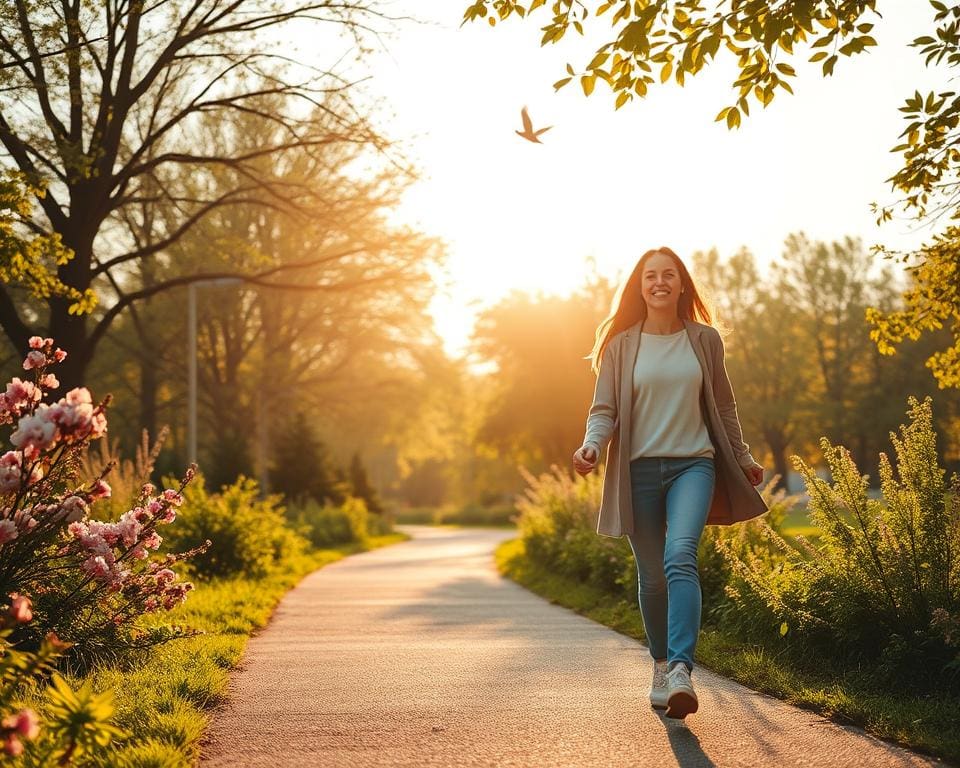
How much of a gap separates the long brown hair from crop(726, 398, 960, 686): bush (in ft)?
3.61

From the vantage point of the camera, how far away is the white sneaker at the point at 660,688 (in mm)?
4816

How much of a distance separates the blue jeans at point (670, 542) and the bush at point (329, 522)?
19499 millimetres

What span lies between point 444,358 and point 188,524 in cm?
2249

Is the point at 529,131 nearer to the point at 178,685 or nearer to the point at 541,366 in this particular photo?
the point at 178,685

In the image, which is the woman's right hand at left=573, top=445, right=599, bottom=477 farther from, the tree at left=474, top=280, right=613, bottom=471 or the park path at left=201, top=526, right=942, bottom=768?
the tree at left=474, top=280, right=613, bottom=471

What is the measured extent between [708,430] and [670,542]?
0.61 meters

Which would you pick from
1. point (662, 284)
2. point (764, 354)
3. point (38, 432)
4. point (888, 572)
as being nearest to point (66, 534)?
point (38, 432)

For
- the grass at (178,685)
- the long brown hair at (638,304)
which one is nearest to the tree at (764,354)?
the grass at (178,685)

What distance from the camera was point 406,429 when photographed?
36469 millimetres

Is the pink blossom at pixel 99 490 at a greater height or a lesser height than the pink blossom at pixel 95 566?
greater

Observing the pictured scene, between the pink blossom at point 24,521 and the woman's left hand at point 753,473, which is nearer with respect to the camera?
the pink blossom at point 24,521

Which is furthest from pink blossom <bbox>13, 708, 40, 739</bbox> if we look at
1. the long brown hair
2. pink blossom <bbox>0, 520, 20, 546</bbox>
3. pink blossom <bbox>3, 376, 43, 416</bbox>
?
the long brown hair

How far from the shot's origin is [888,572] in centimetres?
560

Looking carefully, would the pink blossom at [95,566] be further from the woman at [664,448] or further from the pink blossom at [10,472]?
the woman at [664,448]
